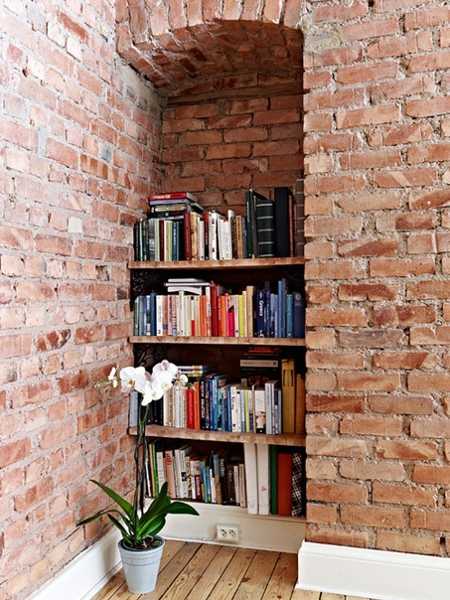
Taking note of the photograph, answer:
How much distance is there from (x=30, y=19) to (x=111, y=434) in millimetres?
1608

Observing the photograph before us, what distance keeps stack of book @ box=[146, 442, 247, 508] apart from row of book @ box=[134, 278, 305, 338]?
1.87ft

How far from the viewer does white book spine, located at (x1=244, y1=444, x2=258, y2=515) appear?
8.11 feet

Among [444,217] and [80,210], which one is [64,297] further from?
[444,217]

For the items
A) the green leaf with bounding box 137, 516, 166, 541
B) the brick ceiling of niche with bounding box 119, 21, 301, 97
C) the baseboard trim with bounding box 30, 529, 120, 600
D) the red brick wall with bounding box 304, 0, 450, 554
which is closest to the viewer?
the baseboard trim with bounding box 30, 529, 120, 600

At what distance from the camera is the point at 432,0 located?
6.83 ft

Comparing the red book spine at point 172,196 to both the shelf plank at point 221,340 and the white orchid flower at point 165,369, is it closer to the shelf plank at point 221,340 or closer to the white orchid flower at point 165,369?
the shelf plank at point 221,340

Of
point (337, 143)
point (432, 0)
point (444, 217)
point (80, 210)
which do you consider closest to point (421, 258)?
point (444, 217)

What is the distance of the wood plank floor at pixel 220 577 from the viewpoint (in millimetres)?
2107

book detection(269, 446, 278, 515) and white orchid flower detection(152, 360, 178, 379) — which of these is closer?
white orchid flower detection(152, 360, 178, 379)

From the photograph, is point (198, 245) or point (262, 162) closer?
point (198, 245)

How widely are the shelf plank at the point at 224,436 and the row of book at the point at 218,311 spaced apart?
419 mm

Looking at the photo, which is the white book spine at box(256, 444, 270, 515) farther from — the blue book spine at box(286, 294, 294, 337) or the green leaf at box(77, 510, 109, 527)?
the green leaf at box(77, 510, 109, 527)

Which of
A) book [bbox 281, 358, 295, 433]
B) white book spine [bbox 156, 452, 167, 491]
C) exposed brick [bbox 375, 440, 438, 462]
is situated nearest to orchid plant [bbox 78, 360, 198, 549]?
white book spine [bbox 156, 452, 167, 491]

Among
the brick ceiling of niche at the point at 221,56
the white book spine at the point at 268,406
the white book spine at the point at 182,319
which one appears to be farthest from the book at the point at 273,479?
the brick ceiling of niche at the point at 221,56
